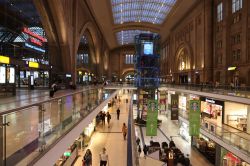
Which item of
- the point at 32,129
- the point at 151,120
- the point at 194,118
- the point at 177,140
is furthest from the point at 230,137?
the point at 32,129

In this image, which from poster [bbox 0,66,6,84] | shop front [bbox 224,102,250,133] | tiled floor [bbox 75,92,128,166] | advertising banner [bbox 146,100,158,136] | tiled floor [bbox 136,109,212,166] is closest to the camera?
tiled floor [bbox 75,92,128,166]

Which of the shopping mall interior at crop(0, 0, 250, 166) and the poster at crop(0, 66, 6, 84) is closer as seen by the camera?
the shopping mall interior at crop(0, 0, 250, 166)

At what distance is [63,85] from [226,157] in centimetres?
1961

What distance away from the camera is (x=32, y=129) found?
16.5ft

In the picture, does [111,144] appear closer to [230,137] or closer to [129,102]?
[230,137]

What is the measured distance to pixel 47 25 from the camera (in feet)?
89.5

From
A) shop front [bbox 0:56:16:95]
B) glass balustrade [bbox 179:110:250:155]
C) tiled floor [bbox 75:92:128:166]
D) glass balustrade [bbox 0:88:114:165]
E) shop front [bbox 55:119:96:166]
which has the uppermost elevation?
shop front [bbox 0:56:16:95]

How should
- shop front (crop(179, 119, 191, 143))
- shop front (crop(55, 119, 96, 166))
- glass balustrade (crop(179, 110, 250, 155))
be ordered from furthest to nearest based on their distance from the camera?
shop front (crop(179, 119, 191, 143)), glass balustrade (crop(179, 110, 250, 155)), shop front (crop(55, 119, 96, 166))

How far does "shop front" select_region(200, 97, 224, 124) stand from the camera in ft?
73.0

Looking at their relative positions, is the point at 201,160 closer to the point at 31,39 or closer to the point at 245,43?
the point at 245,43

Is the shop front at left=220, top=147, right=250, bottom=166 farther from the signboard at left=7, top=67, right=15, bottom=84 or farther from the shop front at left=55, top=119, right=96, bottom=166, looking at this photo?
the signboard at left=7, top=67, right=15, bottom=84

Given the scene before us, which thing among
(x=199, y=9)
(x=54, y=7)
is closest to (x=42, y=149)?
(x=54, y=7)

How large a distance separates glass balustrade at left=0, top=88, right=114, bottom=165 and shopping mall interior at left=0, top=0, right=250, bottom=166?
0.02 meters

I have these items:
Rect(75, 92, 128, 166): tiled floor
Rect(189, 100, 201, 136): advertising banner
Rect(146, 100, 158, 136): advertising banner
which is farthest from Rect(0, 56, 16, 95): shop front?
Rect(189, 100, 201, 136): advertising banner
